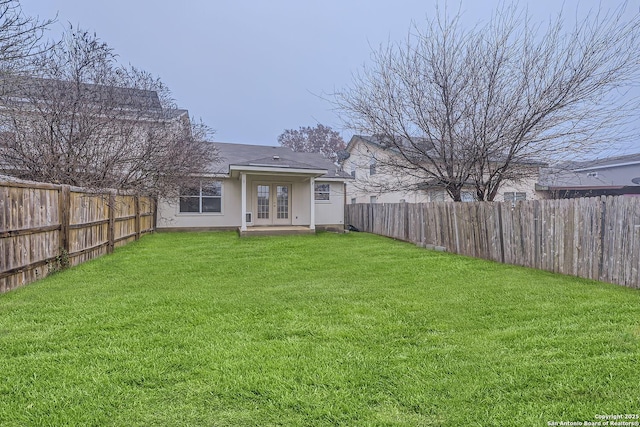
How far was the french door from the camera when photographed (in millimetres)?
15430

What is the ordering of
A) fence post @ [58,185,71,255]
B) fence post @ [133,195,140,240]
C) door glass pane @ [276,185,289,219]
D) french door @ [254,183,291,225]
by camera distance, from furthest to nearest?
door glass pane @ [276,185,289,219], french door @ [254,183,291,225], fence post @ [133,195,140,240], fence post @ [58,185,71,255]

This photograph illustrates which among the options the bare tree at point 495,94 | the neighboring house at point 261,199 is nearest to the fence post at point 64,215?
the neighboring house at point 261,199

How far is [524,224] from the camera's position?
701 centimetres

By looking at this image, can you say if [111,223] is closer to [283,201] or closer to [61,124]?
[61,124]

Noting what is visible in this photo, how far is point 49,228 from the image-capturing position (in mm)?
6141

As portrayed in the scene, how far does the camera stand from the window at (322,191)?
1678 cm

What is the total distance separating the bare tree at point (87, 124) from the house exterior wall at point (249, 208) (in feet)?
11.9

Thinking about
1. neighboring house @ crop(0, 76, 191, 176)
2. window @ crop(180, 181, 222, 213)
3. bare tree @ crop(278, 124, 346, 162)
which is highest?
bare tree @ crop(278, 124, 346, 162)

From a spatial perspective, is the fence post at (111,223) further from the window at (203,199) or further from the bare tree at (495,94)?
the bare tree at (495,94)

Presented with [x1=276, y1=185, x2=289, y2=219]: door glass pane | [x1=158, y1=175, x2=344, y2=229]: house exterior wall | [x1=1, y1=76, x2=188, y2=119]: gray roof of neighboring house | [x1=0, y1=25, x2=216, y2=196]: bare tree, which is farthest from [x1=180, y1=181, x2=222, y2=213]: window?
[x1=1, y1=76, x2=188, y2=119]: gray roof of neighboring house

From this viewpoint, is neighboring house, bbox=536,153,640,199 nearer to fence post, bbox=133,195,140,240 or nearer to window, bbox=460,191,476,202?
window, bbox=460,191,476,202

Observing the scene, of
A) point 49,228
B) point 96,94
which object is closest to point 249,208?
point 96,94

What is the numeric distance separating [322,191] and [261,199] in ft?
9.88

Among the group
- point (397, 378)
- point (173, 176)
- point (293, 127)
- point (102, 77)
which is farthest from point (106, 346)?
point (293, 127)
